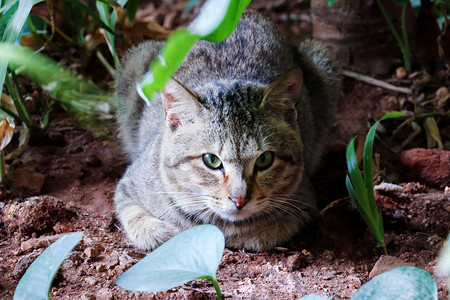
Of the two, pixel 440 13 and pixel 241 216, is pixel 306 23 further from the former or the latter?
pixel 241 216

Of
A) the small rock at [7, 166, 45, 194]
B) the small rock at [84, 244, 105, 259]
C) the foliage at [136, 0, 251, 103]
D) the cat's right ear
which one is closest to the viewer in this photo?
the foliage at [136, 0, 251, 103]

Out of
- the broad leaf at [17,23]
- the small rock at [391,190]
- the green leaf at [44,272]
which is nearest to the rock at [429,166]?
the small rock at [391,190]

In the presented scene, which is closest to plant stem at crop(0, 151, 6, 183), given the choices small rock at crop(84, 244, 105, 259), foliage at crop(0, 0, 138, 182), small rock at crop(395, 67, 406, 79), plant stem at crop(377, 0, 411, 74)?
foliage at crop(0, 0, 138, 182)

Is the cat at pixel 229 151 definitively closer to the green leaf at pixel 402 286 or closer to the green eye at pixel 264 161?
the green eye at pixel 264 161

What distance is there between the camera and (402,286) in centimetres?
197

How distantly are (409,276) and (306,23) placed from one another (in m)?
3.89

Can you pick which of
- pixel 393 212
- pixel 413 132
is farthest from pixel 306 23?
pixel 393 212

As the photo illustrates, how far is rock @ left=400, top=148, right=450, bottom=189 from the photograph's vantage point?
347cm

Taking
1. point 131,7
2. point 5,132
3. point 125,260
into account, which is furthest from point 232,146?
point 131,7

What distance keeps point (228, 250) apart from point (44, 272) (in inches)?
46.9

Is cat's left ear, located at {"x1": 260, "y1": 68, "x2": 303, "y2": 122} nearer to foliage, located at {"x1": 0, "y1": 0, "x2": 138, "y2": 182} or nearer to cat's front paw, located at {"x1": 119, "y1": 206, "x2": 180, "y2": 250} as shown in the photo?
cat's front paw, located at {"x1": 119, "y1": 206, "x2": 180, "y2": 250}

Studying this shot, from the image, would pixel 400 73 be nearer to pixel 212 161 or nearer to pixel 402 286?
pixel 212 161

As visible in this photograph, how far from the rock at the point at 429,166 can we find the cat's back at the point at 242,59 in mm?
1072

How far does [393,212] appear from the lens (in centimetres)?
310
